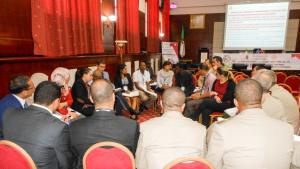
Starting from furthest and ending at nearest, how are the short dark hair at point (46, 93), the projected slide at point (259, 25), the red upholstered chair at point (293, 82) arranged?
1. the projected slide at point (259, 25)
2. the red upholstered chair at point (293, 82)
3. the short dark hair at point (46, 93)

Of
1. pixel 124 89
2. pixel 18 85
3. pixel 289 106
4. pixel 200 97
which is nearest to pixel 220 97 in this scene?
pixel 200 97

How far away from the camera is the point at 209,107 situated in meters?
4.13

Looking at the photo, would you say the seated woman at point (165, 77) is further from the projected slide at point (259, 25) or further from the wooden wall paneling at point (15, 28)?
the projected slide at point (259, 25)

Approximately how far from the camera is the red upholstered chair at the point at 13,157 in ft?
4.67

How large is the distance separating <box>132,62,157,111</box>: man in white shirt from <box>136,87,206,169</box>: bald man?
3.94 m

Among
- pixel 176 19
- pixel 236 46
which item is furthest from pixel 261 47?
pixel 176 19

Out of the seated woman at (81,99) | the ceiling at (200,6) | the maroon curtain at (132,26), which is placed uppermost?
the ceiling at (200,6)

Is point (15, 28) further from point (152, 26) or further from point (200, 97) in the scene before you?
point (152, 26)

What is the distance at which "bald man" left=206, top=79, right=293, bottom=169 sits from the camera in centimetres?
146

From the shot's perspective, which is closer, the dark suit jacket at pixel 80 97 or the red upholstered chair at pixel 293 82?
the dark suit jacket at pixel 80 97

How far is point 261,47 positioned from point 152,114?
6.47m

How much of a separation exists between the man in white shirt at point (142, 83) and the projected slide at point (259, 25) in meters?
5.72

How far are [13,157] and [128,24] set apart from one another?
5.87 meters

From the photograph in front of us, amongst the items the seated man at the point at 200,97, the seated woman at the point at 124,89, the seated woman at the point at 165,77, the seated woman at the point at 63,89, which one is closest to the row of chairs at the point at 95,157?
the seated woman at the point at 63,89
